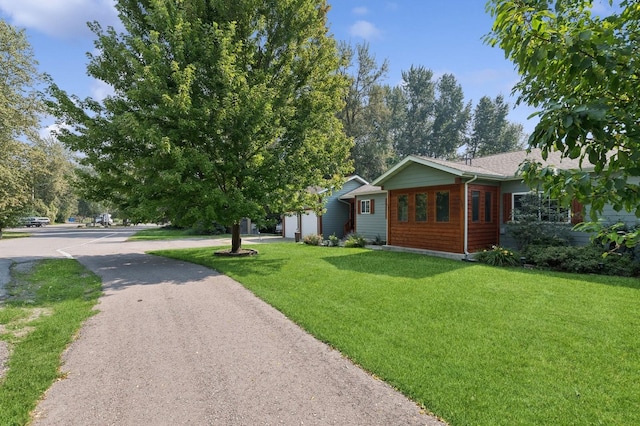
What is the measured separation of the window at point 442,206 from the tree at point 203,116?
12.7 feet

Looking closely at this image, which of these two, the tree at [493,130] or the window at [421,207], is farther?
the tree at [493,130]

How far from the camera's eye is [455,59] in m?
5.98

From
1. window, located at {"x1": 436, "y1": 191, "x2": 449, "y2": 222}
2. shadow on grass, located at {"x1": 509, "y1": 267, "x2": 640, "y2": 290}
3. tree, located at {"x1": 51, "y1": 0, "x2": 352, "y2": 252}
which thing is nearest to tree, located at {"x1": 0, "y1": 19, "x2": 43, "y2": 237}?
tree, located at {"x1": 51, "y1": 0, "x2": 352, "y2": 252}

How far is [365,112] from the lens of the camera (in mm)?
35406

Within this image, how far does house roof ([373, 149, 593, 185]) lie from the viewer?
36.2ft

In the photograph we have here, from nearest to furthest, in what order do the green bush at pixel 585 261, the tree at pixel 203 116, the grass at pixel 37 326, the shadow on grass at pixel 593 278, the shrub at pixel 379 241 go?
1. the grass at pixel 37 326
2. the shadow on grass at pixel 593 278
3. the green bush at pixel 585 261
4. the tree at pixel 203 116
5. the shrub at pixel 379 241

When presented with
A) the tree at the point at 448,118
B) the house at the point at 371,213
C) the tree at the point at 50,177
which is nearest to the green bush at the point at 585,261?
the house at the point at 371,213

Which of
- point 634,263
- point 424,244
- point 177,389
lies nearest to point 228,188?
point 424,244

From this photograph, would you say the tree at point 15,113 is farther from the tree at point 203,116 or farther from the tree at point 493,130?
the tree at point 493,130

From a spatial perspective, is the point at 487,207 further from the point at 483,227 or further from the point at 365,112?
the point at 365,112

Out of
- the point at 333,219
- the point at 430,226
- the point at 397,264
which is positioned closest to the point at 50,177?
the point at 333,219

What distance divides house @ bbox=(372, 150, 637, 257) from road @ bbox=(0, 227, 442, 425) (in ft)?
26.7

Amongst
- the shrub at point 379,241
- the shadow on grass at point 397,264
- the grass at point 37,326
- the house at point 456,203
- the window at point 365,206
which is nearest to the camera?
the grass at point 37,326

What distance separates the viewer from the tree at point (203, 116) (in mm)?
9664
